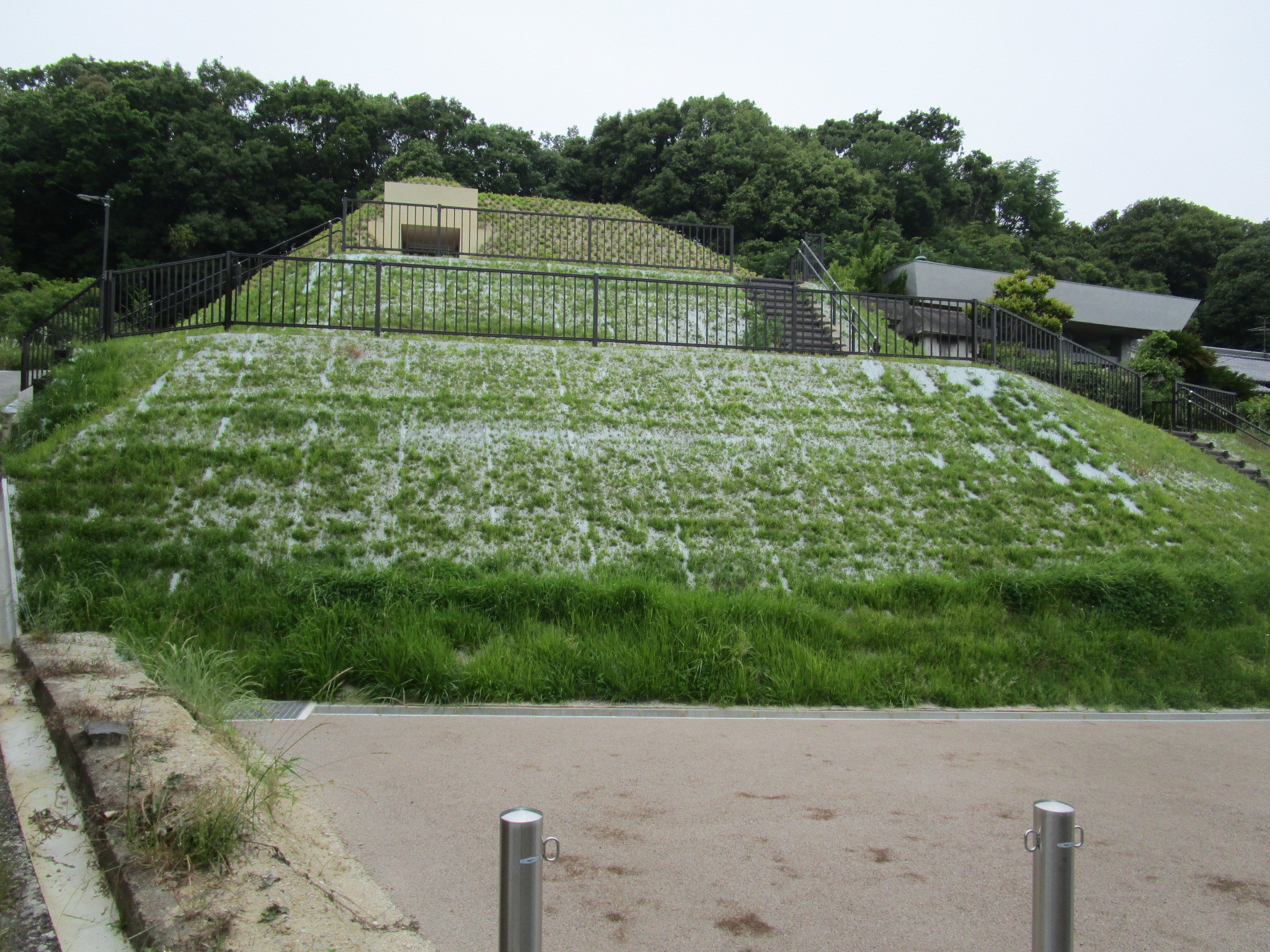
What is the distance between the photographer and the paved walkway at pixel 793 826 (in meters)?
3.37

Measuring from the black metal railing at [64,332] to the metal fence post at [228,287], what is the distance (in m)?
Answer: 1.90

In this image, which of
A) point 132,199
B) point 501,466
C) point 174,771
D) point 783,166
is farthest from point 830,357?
point 132,199

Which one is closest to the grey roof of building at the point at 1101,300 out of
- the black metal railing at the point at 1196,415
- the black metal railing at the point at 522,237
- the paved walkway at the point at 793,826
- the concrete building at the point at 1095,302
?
the concrete building at the point at 1095,302

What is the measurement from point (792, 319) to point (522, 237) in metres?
16.0

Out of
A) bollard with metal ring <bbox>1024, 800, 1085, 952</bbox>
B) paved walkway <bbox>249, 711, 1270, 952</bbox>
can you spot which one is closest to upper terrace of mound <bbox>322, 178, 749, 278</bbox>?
paved walkway <bbox>249, 711, 1270, 952</bbox>

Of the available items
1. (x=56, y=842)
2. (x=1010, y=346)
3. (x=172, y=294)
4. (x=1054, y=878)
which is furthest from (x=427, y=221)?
(x=1054, y=878)

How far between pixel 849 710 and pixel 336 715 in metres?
4.30

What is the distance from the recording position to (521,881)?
2252 millimetres

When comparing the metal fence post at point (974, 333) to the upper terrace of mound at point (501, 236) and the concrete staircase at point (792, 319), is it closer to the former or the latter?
the concrete staircase at point (792, 319)

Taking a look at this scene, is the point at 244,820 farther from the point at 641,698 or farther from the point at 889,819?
the point at 641,698

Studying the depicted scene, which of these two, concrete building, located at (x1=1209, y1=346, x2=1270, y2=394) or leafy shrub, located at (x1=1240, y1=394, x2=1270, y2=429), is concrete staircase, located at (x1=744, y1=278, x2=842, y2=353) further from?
concrete building, located at (x1=1209, y1=346, x2=1270, y2=394)

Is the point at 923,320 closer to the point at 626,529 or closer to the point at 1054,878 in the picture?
the point at 626,529

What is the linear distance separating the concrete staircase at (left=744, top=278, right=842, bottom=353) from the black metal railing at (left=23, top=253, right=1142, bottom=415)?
89 millimetres

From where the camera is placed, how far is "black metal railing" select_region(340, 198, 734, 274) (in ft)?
91.2
